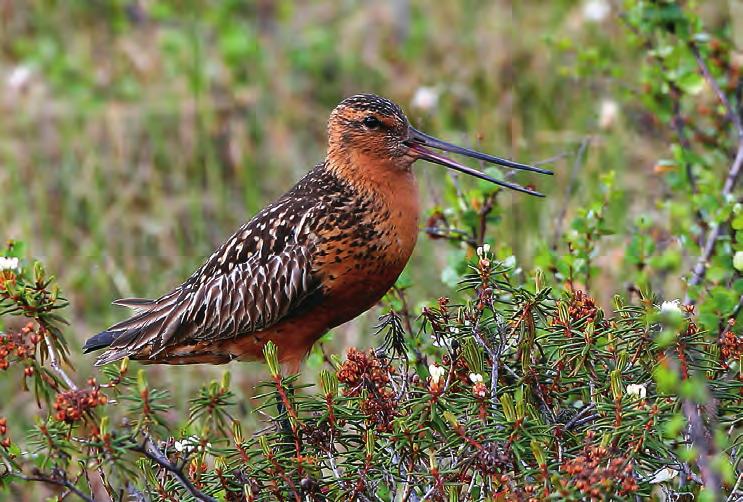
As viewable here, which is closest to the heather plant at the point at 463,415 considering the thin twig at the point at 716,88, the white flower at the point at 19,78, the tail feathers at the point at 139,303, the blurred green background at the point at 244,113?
the tail feathers at the point at 139,303

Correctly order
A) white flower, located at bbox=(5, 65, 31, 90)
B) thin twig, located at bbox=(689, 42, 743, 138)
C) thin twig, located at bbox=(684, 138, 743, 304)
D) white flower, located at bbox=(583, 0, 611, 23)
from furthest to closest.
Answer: white flower, located at bbox=(5, 65, 31, 90), white flower, located at bbox=(583, 0, 611, 23), thin twig, located at bbox=(689, 42, 743, 138), thin twig, located at bbox=(684, 138, 743, 304)

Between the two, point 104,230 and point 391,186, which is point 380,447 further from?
point 104,230

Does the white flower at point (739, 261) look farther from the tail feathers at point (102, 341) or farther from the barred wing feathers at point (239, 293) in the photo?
the tail feathers at point (102, 341)

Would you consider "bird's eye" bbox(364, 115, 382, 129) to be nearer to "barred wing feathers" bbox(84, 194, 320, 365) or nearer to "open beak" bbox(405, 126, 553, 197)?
"open beak" bbox(405, 126, 553, 197)

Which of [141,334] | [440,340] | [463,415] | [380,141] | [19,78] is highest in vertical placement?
[19,78]

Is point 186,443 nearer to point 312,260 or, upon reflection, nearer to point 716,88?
point 312,260

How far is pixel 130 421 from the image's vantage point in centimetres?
309

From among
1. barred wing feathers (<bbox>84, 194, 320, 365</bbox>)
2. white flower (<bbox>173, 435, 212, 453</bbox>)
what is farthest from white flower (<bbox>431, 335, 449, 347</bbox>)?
barred wing feathers (<bbox>84, 194, 320, 365</bbox>)

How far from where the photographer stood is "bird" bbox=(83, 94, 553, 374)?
4371 millimetres

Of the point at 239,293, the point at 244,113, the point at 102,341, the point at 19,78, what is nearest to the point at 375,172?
the point at 239,293

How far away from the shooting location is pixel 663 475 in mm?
3186

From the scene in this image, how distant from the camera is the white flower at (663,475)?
3176mm

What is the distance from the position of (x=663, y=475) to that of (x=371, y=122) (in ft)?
6.28

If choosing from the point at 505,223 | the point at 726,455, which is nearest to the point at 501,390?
the point at 726,455
